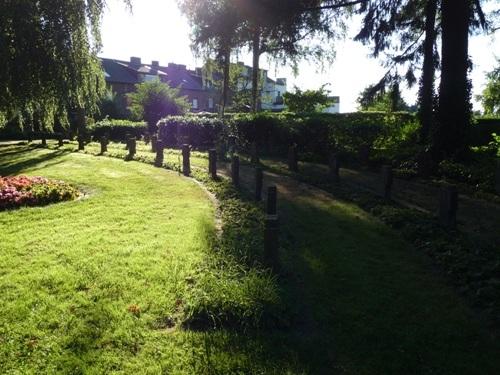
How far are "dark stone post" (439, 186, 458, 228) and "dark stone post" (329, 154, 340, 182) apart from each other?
174 inches

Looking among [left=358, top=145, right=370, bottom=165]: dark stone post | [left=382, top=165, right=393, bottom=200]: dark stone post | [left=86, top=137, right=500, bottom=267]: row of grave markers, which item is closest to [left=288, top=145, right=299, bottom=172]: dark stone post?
[left=86, top=137, right=500, bottom=267]: row of grave markers

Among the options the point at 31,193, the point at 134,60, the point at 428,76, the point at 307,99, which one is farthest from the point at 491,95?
the point at 134,60

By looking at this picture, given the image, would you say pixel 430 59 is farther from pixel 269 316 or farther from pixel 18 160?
pixel 18 160

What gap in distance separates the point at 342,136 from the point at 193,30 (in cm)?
1322

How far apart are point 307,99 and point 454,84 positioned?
2699 centimetres

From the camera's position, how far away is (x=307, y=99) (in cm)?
3906

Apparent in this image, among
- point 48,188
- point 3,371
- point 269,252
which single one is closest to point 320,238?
point 269,252

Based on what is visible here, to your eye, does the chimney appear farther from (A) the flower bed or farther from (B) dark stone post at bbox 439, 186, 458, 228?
(B) dark stone post at bbox 439, 186, 458, 228

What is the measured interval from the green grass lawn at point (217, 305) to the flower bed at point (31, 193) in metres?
2.16

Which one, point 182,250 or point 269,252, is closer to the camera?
point 269,252

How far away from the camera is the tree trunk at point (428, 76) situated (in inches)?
608

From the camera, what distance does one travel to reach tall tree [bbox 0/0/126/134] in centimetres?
1151

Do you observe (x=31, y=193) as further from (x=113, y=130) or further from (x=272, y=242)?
(x=113, y=130)

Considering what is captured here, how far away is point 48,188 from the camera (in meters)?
10.9
